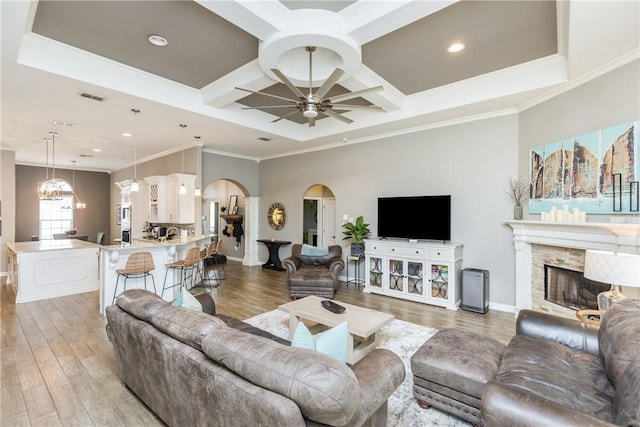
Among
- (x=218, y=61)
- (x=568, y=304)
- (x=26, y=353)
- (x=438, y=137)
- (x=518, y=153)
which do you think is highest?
(x=218, y=61)

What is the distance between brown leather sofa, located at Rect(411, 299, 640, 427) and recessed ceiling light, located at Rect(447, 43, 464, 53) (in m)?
2.88

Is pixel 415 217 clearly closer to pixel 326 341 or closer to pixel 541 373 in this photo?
pixel 541 373

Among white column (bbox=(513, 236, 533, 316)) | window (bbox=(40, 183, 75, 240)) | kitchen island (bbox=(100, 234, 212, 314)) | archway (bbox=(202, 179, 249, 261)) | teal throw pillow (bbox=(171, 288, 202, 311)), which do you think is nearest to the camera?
teal throw pillow (bbox=(171, 288, 202, 311))

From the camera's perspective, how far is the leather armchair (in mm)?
5090

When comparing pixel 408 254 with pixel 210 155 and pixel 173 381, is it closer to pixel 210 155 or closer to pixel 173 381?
pixel 173 381

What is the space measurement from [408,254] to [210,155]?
5.18m

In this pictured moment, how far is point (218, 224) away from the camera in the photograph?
10.2m

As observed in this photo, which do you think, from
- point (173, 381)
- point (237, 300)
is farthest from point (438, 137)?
point (173, 381)

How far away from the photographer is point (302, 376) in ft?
4.09

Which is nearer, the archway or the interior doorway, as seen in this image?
the interior doorway

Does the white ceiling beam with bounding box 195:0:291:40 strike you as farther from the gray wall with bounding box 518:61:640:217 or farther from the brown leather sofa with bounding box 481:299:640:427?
the gray wall with bounding box 518:61:640:217

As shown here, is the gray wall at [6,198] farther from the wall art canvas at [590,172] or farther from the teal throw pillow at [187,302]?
the wall art canvas at [590,172]

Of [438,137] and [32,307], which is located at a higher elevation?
[438,137]

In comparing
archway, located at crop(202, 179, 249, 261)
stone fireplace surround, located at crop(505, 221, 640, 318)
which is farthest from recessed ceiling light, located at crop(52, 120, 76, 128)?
stone fireplace surround, located at crop(505, 221, 640, 318)
